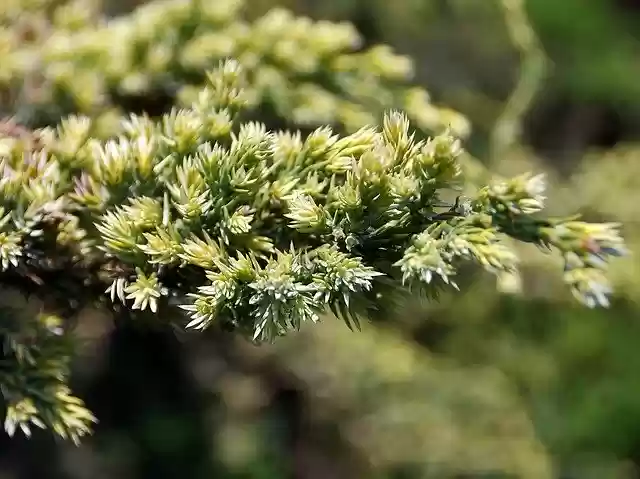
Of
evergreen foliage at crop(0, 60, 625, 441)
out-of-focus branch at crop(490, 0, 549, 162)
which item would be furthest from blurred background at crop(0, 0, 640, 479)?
evergreen foliage at crop(0, 60, 625, 441)

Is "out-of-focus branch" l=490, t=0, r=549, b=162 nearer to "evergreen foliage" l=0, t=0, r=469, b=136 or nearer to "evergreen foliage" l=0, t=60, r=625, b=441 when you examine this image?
"evergreen foliage" l=0, t=0, r=469, b=136

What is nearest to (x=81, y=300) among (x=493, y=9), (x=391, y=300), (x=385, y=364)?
(x=391, y=300)

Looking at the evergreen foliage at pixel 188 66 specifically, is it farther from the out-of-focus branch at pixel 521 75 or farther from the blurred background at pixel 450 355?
the out-of-focus branch at pixel 521 75

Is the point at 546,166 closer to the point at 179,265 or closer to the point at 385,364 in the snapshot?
the point at 385,364

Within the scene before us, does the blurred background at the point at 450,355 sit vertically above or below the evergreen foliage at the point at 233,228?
below

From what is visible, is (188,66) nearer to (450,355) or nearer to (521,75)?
(521,75)

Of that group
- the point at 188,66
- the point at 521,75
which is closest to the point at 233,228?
the point at 188,66

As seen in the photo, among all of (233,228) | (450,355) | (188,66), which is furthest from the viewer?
(450,355)

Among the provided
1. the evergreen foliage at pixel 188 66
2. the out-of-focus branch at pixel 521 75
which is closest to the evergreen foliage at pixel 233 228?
the evergreen foliage at pixel 188 66
